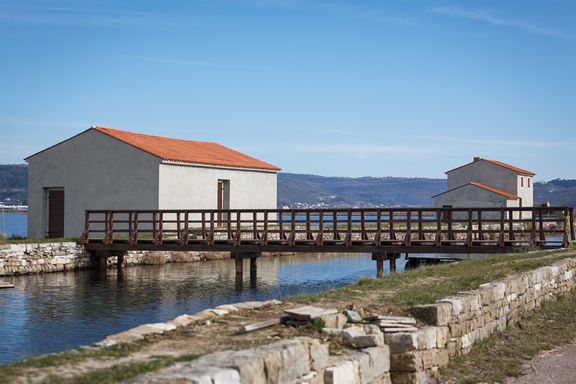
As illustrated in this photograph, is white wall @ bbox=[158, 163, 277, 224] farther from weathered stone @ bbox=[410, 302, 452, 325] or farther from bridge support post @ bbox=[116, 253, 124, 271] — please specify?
weathered stone @ bbox=[410, 302, 452, 325]

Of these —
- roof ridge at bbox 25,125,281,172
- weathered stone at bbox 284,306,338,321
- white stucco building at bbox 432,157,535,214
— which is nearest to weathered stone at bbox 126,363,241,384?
weathered stone at bbox 284,306,338,321

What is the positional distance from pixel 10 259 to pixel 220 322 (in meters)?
17.6

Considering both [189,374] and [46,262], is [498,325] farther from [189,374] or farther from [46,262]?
[46,262]

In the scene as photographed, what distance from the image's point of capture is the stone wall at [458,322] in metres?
7.95

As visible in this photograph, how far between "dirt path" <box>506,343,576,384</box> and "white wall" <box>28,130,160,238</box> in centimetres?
2245

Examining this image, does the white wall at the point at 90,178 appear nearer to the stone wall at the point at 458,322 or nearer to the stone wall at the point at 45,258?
the stone wall at the point at 45,258

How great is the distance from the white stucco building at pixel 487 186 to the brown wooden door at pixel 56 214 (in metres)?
27.6

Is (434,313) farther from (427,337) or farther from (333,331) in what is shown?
(333,331)

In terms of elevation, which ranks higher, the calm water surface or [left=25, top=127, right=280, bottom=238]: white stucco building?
[left=25, top=127, right=280, bottom=238]: white stucco building

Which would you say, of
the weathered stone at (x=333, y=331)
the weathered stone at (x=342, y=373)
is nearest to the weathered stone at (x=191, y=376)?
the weathered stone at (x=342, y=373)

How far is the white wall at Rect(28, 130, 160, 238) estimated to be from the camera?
30.5m

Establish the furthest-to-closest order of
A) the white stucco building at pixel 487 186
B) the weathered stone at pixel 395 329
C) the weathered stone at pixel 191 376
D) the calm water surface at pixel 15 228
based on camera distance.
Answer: the calm water surface at pixel 15 228 → the white stucco building at pixel 487 186 → the weathered stone at pixel 395 329 → the weathered stone at pixel 191 376

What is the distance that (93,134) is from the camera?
1251 inches

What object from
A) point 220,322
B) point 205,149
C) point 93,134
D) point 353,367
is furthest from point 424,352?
point 205,149
